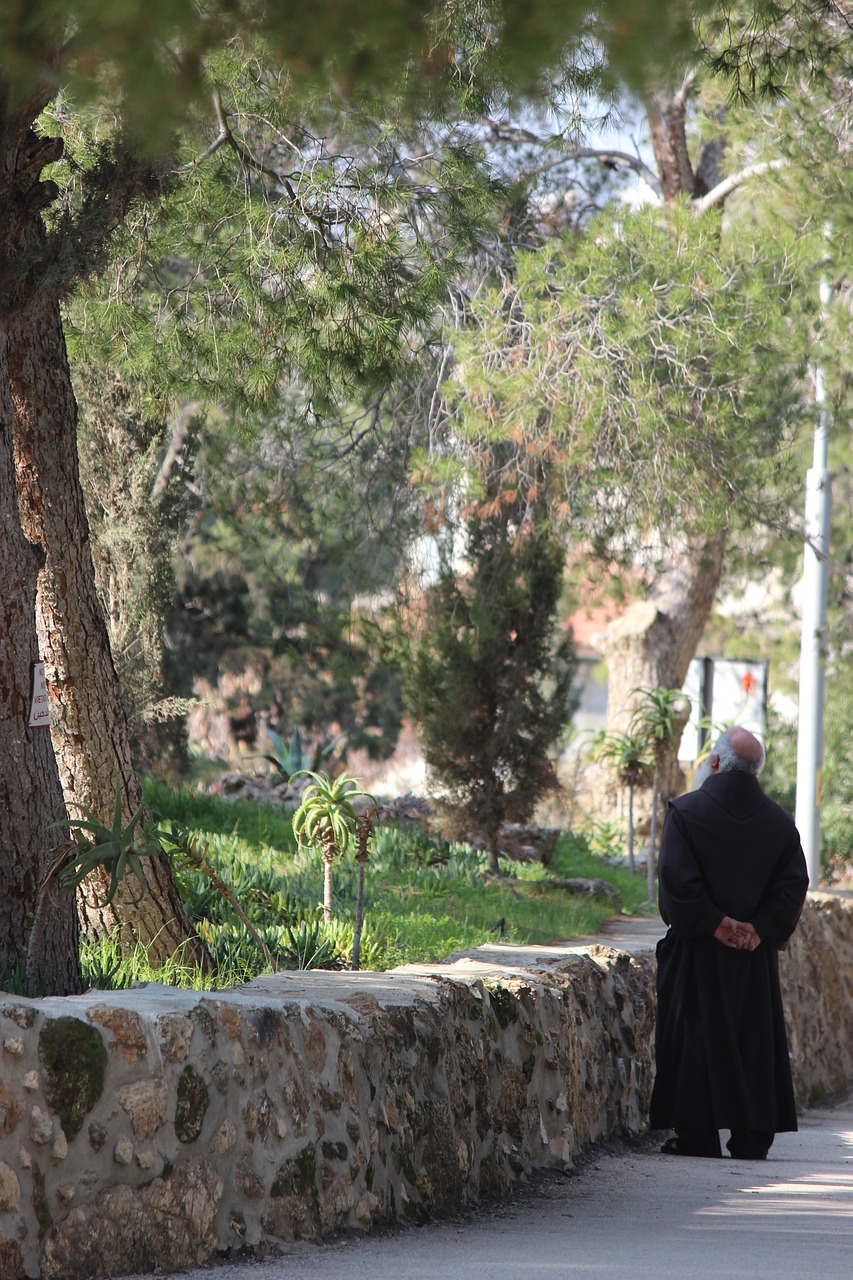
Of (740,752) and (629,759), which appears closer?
(740,752)

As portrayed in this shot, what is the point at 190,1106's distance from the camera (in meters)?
3.82

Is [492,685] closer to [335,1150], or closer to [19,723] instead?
[19,723]

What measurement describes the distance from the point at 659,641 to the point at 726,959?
317 inches

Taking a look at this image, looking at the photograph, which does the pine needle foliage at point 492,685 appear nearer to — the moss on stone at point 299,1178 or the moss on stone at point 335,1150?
the moss on stone at point 335,1150

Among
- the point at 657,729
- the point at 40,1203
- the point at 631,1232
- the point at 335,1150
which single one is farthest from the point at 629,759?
the point at 40,1203

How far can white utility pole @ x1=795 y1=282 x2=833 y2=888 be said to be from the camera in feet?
36.3

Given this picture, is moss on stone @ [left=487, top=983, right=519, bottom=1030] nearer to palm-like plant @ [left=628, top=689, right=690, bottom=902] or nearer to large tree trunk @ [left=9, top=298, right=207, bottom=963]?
large tree trunk @ [left=9, top=298, right=207, bottom=963]

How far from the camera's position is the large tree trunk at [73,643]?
5.70 meters

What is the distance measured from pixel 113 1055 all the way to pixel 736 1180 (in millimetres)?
2633

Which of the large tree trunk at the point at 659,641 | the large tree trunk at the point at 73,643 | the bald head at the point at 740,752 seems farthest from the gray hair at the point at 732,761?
the large tree trunk at the point at 659,641

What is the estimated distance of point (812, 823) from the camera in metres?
11.1

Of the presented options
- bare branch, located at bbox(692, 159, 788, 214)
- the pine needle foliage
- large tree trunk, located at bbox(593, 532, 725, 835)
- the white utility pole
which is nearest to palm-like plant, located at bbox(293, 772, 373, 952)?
the pine needle foliage

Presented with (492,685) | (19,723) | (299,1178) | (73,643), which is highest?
(492,685)

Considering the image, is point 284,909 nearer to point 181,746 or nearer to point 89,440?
point 89,440
